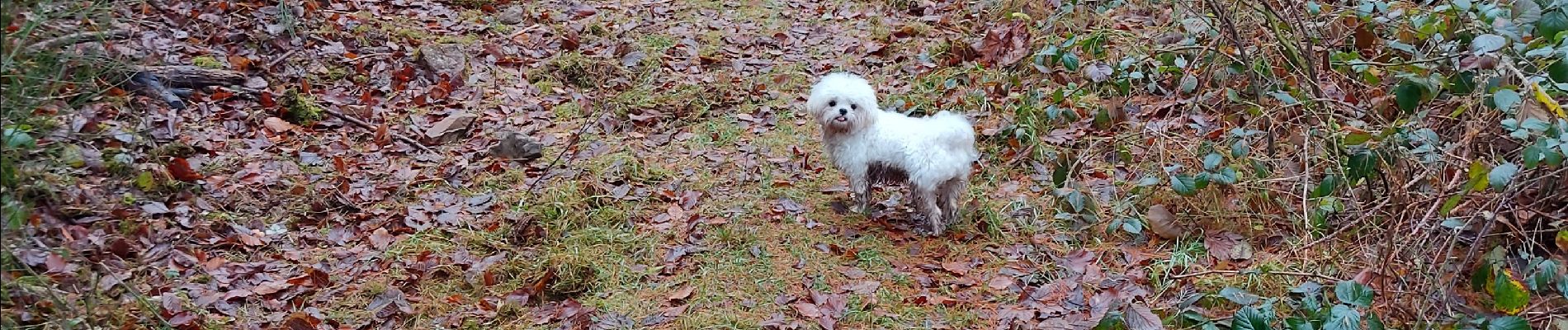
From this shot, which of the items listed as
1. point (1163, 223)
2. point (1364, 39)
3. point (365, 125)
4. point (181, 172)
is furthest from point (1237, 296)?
point (365, 125)

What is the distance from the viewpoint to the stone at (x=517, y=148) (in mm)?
6148

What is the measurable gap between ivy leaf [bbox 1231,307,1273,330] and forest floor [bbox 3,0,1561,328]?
0.46 meters

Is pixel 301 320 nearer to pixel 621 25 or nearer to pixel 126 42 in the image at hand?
pixel 126 42

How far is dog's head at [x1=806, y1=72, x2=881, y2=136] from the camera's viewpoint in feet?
16.3

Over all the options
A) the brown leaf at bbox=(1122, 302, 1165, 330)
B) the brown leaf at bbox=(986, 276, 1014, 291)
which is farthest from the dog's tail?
the brown leaf at bbox=(1122, 302, 1165, 330)

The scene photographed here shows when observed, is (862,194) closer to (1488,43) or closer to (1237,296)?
(1237,296)

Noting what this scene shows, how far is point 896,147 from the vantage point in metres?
4.96

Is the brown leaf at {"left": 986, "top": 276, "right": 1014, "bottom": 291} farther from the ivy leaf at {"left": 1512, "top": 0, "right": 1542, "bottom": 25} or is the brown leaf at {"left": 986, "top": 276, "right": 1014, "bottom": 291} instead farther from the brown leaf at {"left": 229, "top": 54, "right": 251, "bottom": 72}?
the brown leaf at {"left": 229, "top": 54, "right": 251, "bottom": 72}

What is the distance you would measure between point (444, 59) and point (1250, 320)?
5.85 meters

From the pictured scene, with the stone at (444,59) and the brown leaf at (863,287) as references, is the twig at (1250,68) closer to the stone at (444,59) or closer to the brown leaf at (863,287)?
the brown leaf at (863,287)

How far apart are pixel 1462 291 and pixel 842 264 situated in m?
2.32

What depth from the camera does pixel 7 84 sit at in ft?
8.92

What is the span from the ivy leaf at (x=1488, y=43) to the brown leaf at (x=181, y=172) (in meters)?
5.40

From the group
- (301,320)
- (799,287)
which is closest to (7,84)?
(301,320)
